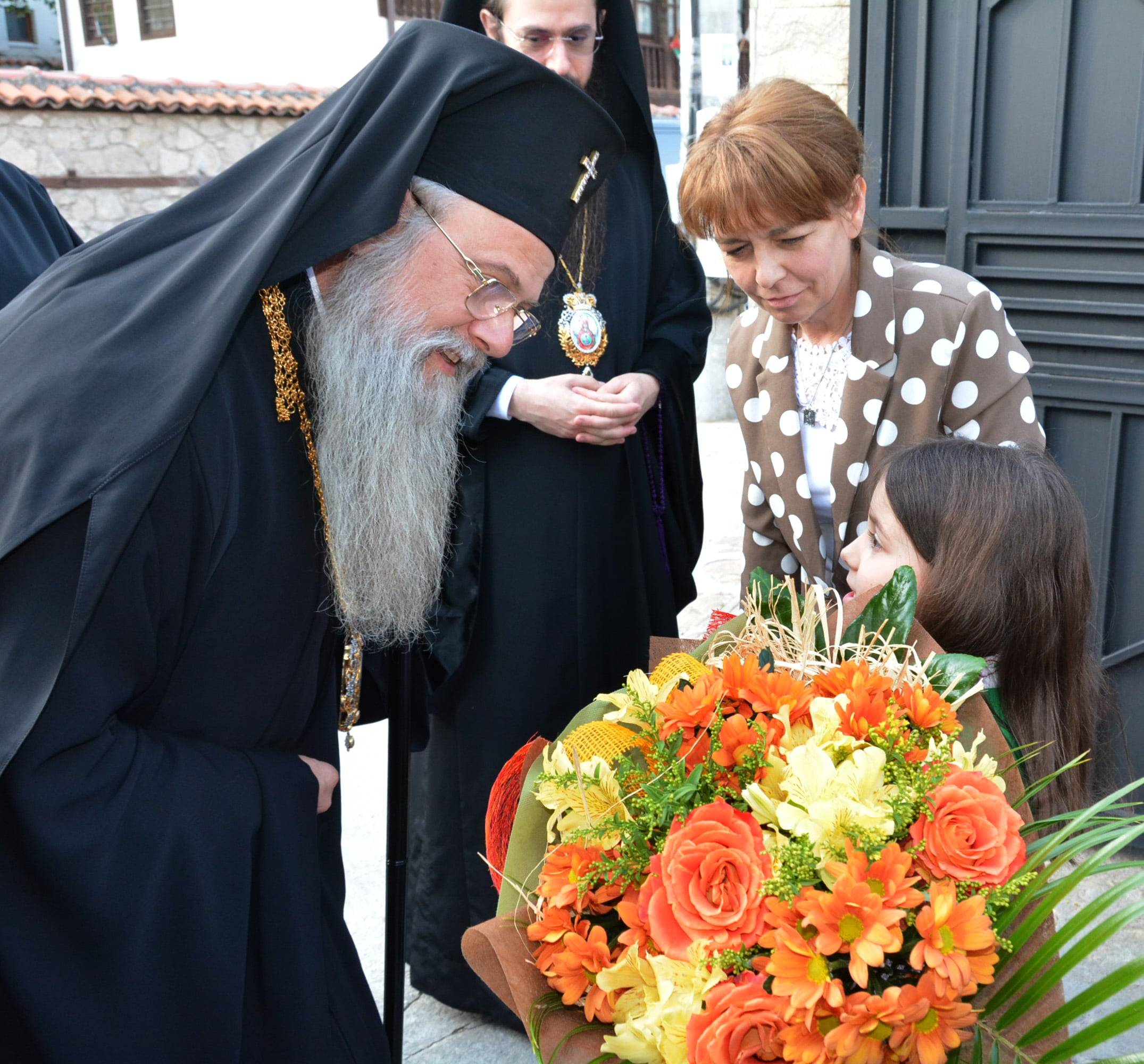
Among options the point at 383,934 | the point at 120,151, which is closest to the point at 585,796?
the point at 383,934

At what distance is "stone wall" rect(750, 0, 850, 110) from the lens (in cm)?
344

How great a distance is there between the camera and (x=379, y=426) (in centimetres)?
170

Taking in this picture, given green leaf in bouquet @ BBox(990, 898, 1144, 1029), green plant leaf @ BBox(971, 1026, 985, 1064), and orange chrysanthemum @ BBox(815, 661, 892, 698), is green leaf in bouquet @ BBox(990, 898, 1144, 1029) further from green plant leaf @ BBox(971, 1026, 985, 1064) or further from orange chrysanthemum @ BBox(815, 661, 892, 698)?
orange chrysanthemum @ BBox(815, 661, 892, 698)

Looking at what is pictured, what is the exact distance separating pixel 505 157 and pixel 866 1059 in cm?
125

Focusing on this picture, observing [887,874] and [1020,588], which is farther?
[1020,588]

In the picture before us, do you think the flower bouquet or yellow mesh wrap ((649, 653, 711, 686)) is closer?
the flower bouquet

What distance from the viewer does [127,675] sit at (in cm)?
140

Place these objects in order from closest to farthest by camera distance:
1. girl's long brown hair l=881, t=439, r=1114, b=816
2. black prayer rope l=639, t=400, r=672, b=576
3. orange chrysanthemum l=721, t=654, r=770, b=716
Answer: orange chrysanthemum l=721, t=654, r=770, b=716 < girl's long brown hair l=881, t=439, r=1114, b=816 < black prayer rope l=639, t=400, r=672, b=576

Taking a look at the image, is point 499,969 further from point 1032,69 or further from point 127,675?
point 1032,69

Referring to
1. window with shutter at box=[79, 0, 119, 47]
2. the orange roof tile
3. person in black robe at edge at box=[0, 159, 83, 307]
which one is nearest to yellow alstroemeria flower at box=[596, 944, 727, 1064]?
person in black robe at edge at box=[0, 159, 83, 307]

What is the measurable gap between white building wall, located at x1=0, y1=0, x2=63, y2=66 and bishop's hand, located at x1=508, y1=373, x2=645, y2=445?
23629mm

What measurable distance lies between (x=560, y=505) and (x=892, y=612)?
1184 millimetres

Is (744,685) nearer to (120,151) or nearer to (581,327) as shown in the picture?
(581,327)

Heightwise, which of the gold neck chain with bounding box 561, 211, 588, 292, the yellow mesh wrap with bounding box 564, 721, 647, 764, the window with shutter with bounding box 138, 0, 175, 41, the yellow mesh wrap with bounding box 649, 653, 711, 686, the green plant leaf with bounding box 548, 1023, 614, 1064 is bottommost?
the green plant leaf with bounding box 548, 1023, 614, 1064
